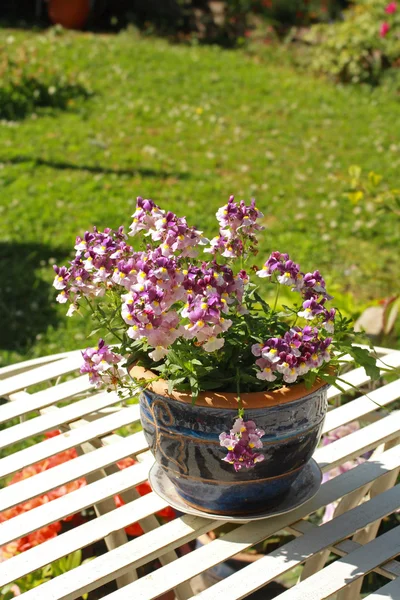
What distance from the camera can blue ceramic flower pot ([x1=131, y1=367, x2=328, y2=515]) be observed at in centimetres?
145

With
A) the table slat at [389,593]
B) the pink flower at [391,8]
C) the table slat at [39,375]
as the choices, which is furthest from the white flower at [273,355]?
the pink flower at [391,8]

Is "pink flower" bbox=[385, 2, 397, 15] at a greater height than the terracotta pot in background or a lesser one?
greater

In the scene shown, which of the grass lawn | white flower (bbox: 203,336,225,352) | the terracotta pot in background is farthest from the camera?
the terracotta pot in background

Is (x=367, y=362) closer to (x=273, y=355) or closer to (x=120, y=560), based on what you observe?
(x=273, y=355)

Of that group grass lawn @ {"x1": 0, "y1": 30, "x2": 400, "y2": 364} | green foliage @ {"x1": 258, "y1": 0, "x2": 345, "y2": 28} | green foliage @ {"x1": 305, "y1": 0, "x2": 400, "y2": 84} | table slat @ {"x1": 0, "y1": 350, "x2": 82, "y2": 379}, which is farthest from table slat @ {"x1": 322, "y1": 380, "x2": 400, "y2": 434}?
green foliage @ {"x1": 258, "y1": 0, "x2": 345, "y2": 28}

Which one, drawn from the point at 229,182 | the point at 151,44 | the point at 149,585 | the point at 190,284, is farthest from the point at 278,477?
the point at 151,44

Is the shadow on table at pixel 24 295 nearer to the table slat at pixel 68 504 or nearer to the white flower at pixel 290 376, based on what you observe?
the table slat at pixel 68 504

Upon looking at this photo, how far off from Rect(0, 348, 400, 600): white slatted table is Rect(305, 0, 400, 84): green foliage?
6205 mm

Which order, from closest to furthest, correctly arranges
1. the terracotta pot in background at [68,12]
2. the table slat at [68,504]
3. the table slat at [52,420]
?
the table slat at [68,504] → the table slat at [52,420] → the terracotta pot in background at [68,12]

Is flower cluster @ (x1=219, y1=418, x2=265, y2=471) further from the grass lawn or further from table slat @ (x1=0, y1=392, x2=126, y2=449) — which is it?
the grass lawn

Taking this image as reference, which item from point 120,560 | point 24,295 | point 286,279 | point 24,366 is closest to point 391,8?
point 24,295

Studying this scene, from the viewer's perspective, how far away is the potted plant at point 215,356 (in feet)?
4.55

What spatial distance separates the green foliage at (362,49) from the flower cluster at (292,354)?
676cm

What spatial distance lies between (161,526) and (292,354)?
455 mm
